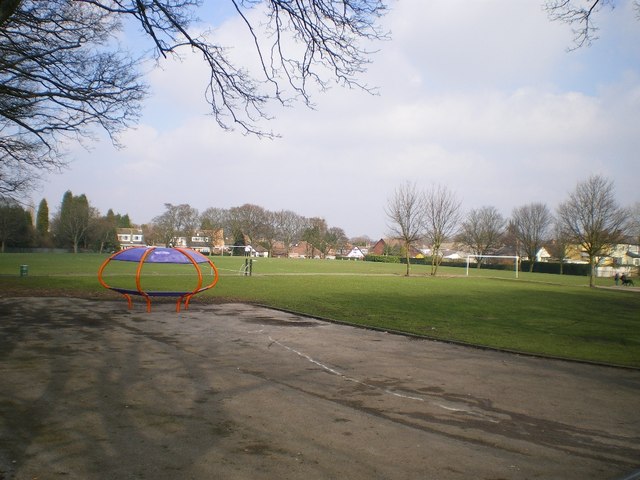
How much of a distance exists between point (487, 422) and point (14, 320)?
11155 mm

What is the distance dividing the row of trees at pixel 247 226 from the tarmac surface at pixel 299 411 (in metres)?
77.0

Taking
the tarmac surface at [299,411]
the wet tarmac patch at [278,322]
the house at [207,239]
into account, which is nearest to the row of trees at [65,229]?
the house at [207,239]

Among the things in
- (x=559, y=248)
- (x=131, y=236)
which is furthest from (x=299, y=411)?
(x=131, y=236)

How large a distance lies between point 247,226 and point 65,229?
112 ft

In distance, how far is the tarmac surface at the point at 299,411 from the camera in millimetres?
4121

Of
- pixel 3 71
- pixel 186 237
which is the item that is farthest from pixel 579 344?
pixel 186 237

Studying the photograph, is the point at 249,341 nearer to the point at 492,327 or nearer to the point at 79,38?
the point at 492,327

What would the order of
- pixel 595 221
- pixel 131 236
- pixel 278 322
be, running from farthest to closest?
pixel 131 236 < pixel 595 221 < pixel 278 322

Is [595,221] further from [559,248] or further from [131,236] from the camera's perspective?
[131,236]

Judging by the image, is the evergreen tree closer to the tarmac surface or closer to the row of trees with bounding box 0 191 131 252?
the row of trees with bounding box 0 191 131 252

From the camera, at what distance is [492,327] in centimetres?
1334

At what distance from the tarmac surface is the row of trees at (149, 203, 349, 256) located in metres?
77.0

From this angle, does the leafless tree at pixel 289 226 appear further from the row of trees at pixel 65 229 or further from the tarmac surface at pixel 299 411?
the tarmac surface at pixel 299 411

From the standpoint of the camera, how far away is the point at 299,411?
5.55 metres
